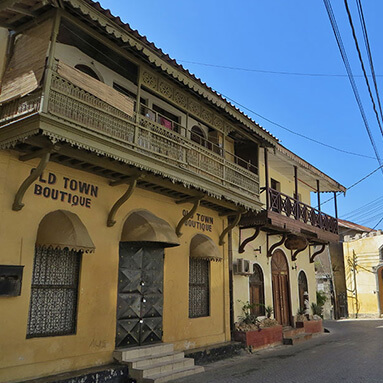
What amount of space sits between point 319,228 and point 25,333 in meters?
13.0

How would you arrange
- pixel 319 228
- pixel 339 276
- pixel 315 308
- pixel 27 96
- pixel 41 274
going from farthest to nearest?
pixel 339 276, pixel 315 308, pixel 319 228, pixel 41 274, pixel 27 96

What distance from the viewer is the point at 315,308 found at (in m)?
17.8

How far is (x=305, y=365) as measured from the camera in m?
9.88

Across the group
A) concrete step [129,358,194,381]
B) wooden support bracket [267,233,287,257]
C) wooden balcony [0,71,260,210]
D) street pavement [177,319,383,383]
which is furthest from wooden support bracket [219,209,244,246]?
concrete step [129,358,194,381]

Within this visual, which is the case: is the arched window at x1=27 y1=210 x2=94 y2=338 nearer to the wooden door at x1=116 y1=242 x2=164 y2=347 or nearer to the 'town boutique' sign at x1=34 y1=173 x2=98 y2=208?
the 'town boutique' sign at x1=34 y1=173 x2=98 y2=208

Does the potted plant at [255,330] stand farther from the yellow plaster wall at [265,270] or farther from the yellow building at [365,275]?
the yellow building at [365,275]

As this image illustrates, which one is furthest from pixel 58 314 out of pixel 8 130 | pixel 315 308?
pixel 315 308

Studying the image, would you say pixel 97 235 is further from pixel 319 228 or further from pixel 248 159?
pixel 319 228

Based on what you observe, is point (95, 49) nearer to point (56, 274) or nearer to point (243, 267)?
point (56, 274)

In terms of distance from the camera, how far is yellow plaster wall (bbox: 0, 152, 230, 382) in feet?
21.9

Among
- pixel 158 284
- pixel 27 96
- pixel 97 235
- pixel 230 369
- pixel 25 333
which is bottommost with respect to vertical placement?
pixel 230 369

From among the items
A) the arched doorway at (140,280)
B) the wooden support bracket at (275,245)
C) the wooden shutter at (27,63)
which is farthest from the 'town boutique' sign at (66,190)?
the wooden support bracket at (275,245)

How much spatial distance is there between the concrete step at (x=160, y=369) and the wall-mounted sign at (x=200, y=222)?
3.71 meters

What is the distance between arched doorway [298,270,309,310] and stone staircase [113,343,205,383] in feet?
30.7
